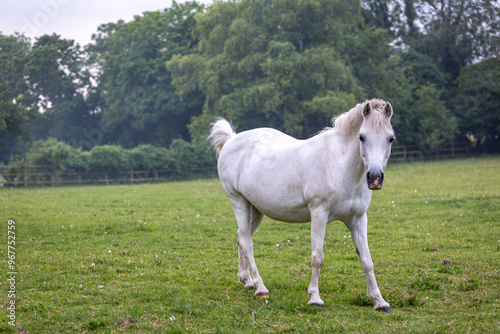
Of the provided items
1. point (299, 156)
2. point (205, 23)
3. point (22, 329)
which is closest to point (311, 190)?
point (299, 156)

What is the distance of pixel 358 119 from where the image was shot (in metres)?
5.79

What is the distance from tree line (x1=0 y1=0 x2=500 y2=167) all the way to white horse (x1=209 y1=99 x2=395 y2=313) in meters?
26.6

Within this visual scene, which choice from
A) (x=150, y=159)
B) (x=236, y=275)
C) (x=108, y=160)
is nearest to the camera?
(x=236, y=275)

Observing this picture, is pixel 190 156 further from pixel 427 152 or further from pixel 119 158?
pixel 427 152

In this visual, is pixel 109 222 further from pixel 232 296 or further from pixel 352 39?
pixel 352 39

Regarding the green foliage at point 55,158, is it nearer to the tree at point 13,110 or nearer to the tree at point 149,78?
the tree at point 13,110

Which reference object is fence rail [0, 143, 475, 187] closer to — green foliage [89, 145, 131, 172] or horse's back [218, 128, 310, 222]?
green foliage [89, 145, 131, 172]

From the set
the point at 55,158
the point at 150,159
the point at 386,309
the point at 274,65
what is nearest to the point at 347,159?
the point at 386,309

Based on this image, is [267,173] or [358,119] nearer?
[358,119]

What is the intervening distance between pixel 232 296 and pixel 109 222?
728 centimetres

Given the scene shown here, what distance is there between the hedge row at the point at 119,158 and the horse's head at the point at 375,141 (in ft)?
111

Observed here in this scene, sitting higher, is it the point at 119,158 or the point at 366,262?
the point at 119,158

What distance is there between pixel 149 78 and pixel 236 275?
48.5m

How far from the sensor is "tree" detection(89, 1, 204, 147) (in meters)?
51.7
